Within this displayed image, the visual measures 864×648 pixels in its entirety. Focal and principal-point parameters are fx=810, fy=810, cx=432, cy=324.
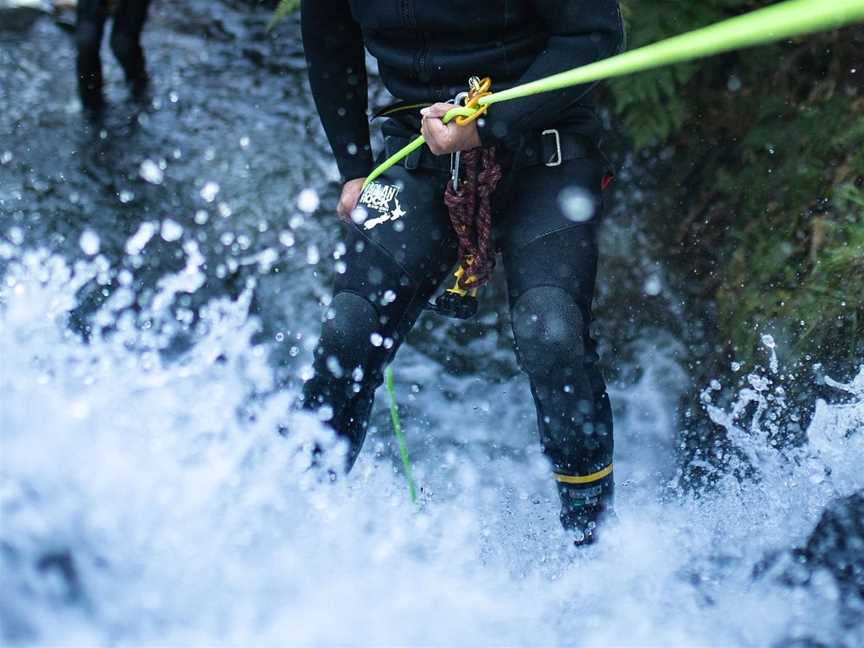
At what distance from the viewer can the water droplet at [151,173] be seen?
174 inches

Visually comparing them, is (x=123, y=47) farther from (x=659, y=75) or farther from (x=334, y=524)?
Result: (x=334, y=524)

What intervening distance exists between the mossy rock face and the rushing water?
21 centimetres

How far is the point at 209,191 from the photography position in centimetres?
436

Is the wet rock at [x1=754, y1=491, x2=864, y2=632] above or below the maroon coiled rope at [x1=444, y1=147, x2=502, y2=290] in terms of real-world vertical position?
below

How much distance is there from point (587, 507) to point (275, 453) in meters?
1.03

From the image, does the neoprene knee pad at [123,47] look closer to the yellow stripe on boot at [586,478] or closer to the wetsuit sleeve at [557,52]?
the wetsuit sleeve at [557,52]

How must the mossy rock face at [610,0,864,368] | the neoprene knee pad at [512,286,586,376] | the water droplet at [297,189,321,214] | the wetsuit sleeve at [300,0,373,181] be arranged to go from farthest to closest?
the water droplet at [297,189,321,214] < the mossy rock face at [610,0,864,368] < the wetsuit sleeve at [300,0,373,181] < the neoprene knee pad at [512,286,586,376]

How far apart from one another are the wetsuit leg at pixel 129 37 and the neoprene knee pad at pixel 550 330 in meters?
3.75

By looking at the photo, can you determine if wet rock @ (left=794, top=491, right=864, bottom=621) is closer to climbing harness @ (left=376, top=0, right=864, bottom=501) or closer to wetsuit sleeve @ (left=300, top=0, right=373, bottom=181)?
climbing harness @ (left=376, top=0, right=864, bottom=501)

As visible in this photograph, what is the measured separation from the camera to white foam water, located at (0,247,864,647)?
2.26m

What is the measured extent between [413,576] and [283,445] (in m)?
0.61

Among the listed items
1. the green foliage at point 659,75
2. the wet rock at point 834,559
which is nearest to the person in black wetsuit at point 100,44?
the green foliage at point 659,75

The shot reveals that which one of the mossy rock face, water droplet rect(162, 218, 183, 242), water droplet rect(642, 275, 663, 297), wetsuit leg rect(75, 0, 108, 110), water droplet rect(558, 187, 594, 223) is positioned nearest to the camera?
water droplet rect(558, 187, 594, 223)

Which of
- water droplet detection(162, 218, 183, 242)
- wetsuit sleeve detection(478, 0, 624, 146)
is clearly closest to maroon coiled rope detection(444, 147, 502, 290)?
wetsuit sleeve detection(478, 0, 624, 146)
